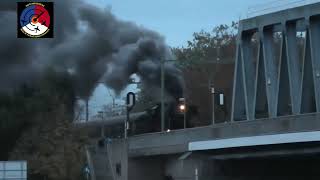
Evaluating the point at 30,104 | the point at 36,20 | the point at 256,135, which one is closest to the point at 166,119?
the point at 30,104

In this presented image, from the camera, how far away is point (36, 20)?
784 inches

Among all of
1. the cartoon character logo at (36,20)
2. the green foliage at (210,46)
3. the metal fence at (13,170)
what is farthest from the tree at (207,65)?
the cartoon character logo at (36,20)

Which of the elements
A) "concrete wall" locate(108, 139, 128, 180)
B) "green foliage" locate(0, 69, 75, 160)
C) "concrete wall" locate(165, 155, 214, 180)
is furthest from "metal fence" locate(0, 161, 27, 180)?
"green foliage" locate(0, 69, 75, 160)

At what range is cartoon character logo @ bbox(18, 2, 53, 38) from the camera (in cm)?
1981

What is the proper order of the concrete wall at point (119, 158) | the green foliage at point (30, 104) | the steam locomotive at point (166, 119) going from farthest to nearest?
1. the green foliage at point (30, 104)
2. the steam locomotive at point (166, 119)
3. the concrete wall at point (119, 158)

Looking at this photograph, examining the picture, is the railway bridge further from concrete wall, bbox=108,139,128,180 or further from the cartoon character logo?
the cartoon character logo

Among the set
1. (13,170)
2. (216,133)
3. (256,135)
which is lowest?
(13,170)

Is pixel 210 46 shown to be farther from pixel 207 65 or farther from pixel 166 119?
pixel 166 119

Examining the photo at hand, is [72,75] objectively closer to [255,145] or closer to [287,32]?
[287,32]

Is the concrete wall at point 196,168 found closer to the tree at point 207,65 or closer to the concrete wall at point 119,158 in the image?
the concrete wall at point 119,158

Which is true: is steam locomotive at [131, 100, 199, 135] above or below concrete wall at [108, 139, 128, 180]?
above

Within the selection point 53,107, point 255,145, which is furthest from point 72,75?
point 255,145

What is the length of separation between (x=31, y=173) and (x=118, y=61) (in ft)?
50.9

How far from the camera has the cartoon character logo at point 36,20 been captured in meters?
19.8
